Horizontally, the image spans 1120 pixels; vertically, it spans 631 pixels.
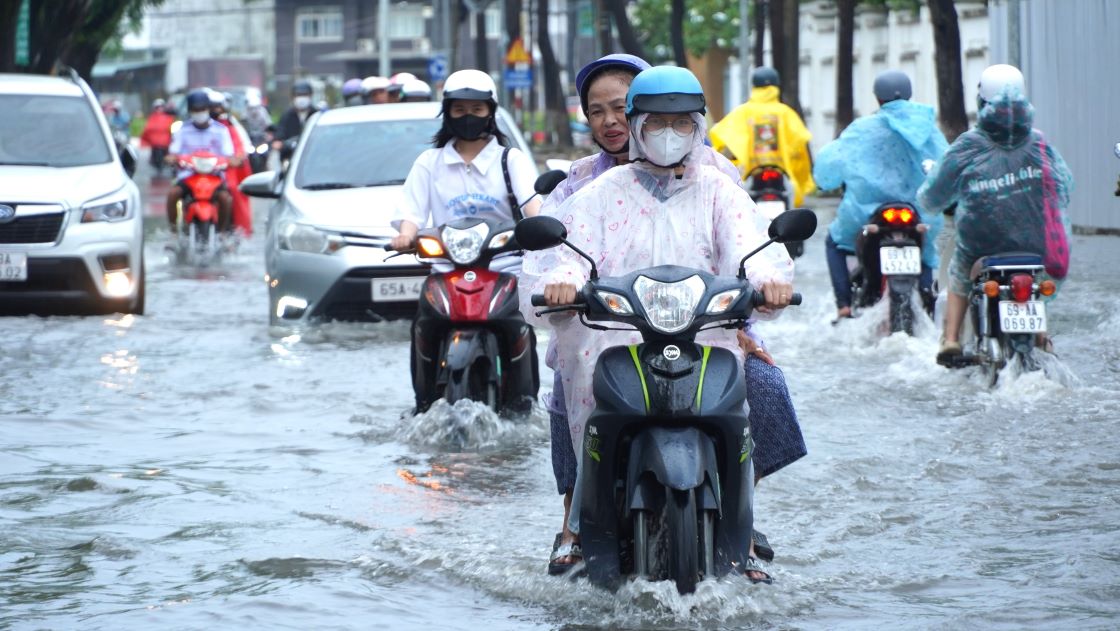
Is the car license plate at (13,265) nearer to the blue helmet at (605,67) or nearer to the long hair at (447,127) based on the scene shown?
the long hair at (447,127)

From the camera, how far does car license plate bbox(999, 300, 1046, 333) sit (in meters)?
9.77

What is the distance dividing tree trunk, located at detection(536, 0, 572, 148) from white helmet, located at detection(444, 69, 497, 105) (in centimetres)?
4273

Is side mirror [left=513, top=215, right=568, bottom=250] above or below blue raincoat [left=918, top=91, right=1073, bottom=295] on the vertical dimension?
below

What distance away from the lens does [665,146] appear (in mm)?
5547

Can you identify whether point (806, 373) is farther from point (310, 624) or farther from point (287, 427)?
point (310, 624)

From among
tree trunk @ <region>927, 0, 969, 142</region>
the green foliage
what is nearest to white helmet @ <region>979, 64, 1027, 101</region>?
tree trunk @ <region>927, 0, 969, 142</region>

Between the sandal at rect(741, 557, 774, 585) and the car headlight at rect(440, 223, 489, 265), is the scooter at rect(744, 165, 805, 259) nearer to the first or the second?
the car headlight at rect(440, 223, 489, 265)

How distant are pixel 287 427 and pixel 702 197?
435 cm

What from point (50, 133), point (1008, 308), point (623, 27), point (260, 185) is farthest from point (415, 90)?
point (623, 27)

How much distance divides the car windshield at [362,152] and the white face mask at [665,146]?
7869 mm

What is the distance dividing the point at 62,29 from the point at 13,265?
21.3 m

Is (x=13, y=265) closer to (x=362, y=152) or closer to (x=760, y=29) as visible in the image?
(x=362, y=152)

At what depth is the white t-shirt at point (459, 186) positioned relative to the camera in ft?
29.3

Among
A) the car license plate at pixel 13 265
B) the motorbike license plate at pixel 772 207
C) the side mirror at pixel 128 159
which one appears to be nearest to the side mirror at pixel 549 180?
the car license plate at pixel 13 265
